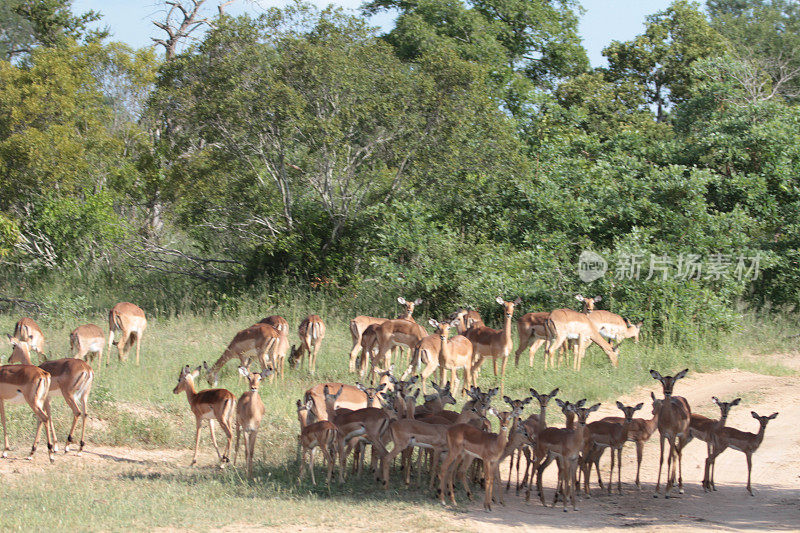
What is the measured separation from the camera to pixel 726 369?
14.2 m


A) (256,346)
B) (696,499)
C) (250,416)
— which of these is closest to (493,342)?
(256,346)

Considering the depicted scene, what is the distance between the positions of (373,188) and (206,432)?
8.98 metres

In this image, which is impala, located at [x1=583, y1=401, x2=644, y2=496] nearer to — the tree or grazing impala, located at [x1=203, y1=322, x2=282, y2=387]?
grazing impala, located at [x1=203, y1=322, x2=282, y2=387]

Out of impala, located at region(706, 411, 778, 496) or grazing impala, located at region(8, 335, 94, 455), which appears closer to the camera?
impala, located at region(706, 411, 778, 496)

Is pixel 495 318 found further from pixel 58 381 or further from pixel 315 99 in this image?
pixel 58 381

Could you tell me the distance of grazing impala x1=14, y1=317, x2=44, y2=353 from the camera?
483 inches

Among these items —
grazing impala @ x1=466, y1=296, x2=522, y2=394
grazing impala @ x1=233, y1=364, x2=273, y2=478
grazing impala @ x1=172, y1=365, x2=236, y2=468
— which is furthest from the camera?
grazing impala @ x1=466, y1=296, x2=522, y2=394

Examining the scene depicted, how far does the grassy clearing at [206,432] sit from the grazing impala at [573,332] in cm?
30

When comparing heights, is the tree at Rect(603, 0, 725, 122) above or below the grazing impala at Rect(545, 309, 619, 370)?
above

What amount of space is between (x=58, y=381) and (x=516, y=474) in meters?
5.00

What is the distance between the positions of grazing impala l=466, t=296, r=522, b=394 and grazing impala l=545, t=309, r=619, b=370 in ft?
4.19

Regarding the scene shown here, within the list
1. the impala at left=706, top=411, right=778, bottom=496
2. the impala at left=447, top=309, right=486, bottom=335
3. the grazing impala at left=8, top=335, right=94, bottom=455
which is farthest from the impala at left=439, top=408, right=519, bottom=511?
the impala at left=447, top=309, right=486, bottom=335

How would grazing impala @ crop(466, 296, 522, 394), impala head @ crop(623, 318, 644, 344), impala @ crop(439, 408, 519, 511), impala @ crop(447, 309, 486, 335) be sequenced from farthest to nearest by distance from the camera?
impala head @ crop(623, 318, 644, 344), impala @ crop(447, 309, 486, 335), grazing impala @ crop(466, 296, 522, 394), impala @ crop(439, 408, 519, 511)

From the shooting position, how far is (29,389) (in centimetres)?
895
